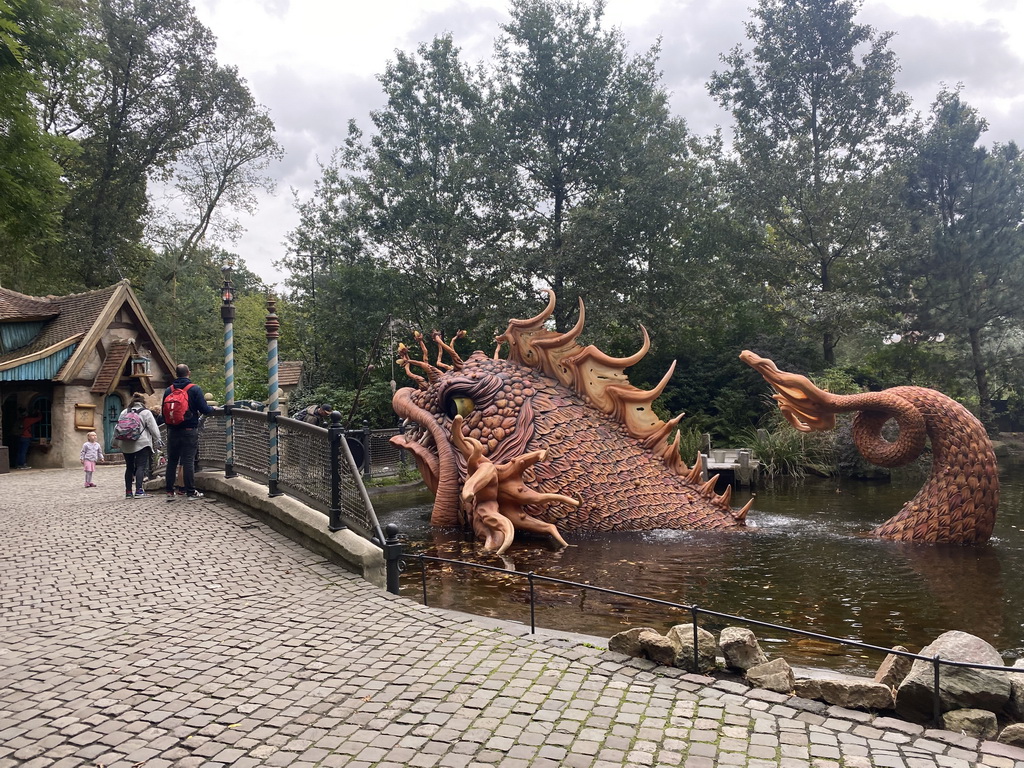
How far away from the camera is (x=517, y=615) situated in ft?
21.5

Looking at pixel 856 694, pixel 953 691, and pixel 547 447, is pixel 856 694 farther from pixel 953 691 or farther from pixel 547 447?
pixel 547 447

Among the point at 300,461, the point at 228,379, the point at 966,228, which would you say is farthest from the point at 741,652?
the point at 966,228

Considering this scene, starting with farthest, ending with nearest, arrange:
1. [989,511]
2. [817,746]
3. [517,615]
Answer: [989,511] < [517,615] < [817,746]

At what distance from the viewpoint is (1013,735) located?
129 inches

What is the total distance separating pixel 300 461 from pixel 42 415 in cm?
1481

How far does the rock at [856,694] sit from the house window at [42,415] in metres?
20.5

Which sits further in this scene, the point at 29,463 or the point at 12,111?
the point at 29,463

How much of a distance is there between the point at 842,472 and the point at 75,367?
20.6 meters

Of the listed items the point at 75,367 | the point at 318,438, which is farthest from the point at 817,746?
the point at 75,367

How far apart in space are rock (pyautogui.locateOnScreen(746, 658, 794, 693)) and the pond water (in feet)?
4.71

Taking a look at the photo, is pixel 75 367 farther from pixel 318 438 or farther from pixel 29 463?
pixel 318 438

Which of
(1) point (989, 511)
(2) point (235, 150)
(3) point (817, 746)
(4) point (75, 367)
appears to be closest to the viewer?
(3) point (817, 746)

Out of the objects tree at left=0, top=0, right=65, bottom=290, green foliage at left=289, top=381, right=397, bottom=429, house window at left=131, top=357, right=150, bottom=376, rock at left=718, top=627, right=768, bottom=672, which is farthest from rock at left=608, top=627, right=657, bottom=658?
house window at left=131, top=357, right=150, bottom=376

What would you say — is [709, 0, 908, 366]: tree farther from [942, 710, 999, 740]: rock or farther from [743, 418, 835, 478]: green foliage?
[942, 710, 999, 740]: rock
